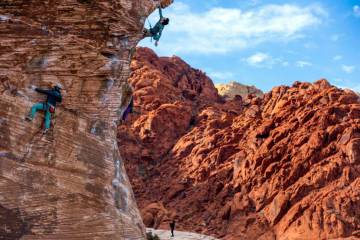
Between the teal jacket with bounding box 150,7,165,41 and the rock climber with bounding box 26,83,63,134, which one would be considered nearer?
the rock climber with bounding box 26,83,63,134

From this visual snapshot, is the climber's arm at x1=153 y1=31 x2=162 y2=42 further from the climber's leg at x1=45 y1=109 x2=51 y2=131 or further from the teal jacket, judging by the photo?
the climber's leg at x1=45 y1=109 x2=51 y2=131

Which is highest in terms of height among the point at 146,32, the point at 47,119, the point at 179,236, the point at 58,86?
the point at 146,32

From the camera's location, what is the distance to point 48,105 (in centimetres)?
1545

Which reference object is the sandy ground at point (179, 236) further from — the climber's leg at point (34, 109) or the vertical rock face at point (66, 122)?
the climber's leg at point (34, 109)

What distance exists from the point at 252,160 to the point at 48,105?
29.0 meters

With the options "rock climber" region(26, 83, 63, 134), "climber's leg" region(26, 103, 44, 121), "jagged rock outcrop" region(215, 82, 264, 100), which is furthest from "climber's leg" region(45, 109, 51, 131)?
"jagged rock outcrop" region(215, 82, 264, 100)

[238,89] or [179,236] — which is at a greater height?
[238,89]

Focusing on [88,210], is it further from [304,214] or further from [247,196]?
[247,196]

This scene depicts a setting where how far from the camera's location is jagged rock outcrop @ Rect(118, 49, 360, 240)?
36594 millimetres

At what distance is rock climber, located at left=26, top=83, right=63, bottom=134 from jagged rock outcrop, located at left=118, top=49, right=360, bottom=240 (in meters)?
23.1

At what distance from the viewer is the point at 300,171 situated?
39.7 meters

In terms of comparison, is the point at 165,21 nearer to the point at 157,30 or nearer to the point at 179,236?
the point at 157,30

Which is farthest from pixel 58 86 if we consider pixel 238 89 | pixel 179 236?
pixel 238 89

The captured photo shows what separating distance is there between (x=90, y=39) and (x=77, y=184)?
445 cm
